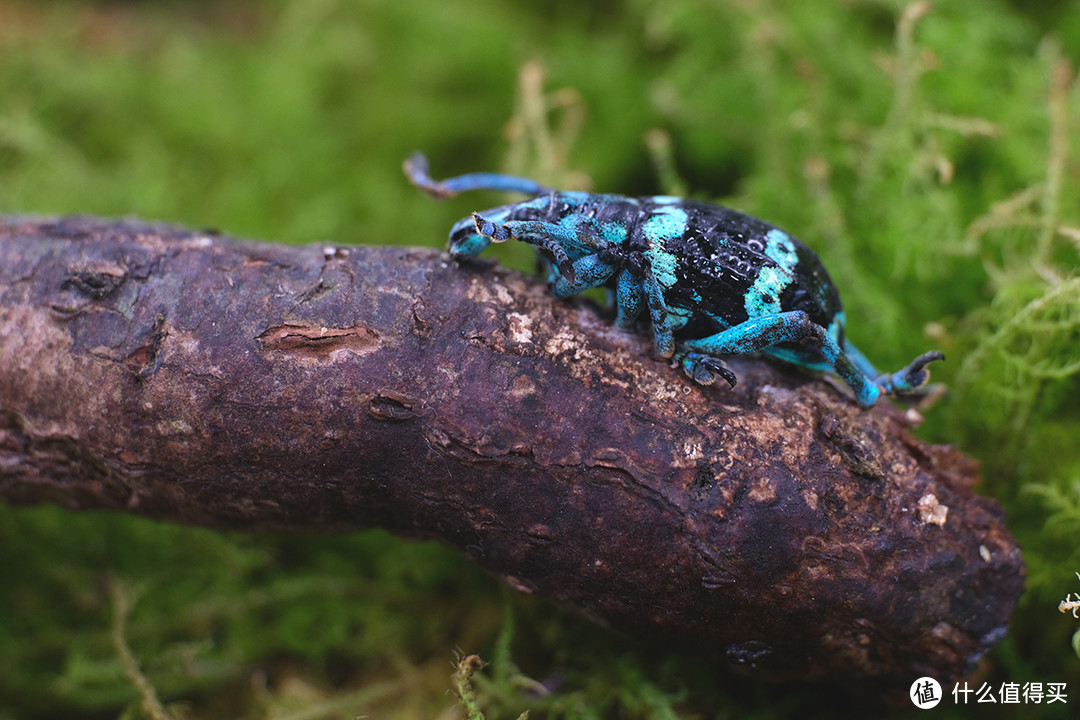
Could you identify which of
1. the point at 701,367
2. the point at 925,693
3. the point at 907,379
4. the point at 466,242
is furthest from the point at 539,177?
the point at 925,693

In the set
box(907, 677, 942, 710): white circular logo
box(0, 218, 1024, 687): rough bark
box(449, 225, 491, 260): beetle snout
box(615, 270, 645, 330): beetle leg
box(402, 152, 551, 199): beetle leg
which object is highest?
box(402, 152, 551, 199): beetle leg

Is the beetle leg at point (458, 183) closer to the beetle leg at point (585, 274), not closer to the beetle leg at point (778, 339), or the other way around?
the beetle leg at point (585, 274)

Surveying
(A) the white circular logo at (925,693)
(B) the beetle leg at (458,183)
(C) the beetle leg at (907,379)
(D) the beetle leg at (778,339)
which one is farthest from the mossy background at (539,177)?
(D) the beetle leg at (778,339)

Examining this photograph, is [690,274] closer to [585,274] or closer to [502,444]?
[585,274]

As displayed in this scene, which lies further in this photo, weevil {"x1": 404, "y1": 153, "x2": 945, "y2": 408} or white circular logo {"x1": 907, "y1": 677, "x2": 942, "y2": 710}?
white circular logo {"x1": 907, "y1": 677, "x2": 942, "y2": 710}

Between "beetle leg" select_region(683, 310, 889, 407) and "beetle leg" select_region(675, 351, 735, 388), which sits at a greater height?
"beetle leg" select_region(683, 310, 889, 407)

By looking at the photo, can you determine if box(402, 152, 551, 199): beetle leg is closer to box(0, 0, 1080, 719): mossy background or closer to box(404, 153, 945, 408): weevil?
box(404, 153, 945, 408): weevil

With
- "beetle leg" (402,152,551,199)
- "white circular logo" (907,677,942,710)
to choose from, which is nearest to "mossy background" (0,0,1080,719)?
"white circular logo" (907,677,942,710)
